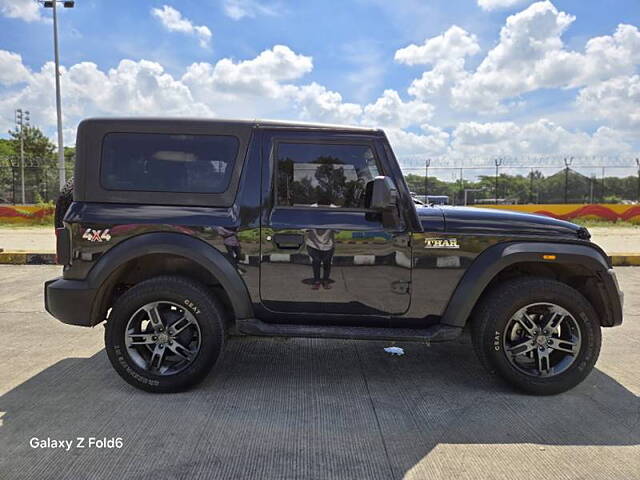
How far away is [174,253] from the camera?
10.8 ft

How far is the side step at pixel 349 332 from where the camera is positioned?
132 inches

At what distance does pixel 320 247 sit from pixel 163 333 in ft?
4.39

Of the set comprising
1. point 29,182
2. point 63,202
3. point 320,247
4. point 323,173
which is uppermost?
point 29,182

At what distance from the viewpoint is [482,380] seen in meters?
3.70

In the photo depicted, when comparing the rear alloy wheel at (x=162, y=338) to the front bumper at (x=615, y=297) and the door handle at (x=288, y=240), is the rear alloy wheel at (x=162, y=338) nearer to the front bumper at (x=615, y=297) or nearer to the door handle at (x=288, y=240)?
the door handle at (x=288, y=240)

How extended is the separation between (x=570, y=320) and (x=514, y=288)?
496 millimetres

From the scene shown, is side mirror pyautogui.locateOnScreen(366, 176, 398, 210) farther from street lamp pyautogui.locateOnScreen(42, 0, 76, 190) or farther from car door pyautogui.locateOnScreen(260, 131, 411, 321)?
street lamp pyautogui.locateOnScreen(42, 0, 76, 190)

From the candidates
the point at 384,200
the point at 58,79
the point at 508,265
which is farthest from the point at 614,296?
the point at 58,79

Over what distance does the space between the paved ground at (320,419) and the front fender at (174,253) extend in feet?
2.62

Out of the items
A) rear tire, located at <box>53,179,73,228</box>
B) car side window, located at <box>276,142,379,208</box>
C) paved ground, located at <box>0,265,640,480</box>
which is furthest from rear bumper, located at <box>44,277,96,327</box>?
car side window, located at <box>276,142,379,208</box>

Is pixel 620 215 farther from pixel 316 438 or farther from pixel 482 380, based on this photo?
pixel 316 438

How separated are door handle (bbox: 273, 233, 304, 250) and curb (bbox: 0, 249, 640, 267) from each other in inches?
300

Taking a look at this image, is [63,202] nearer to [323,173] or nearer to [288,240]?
[288,240]

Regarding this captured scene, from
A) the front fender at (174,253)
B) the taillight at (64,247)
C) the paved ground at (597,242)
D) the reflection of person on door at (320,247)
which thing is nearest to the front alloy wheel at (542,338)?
the reflection of person on door at (320,247)
